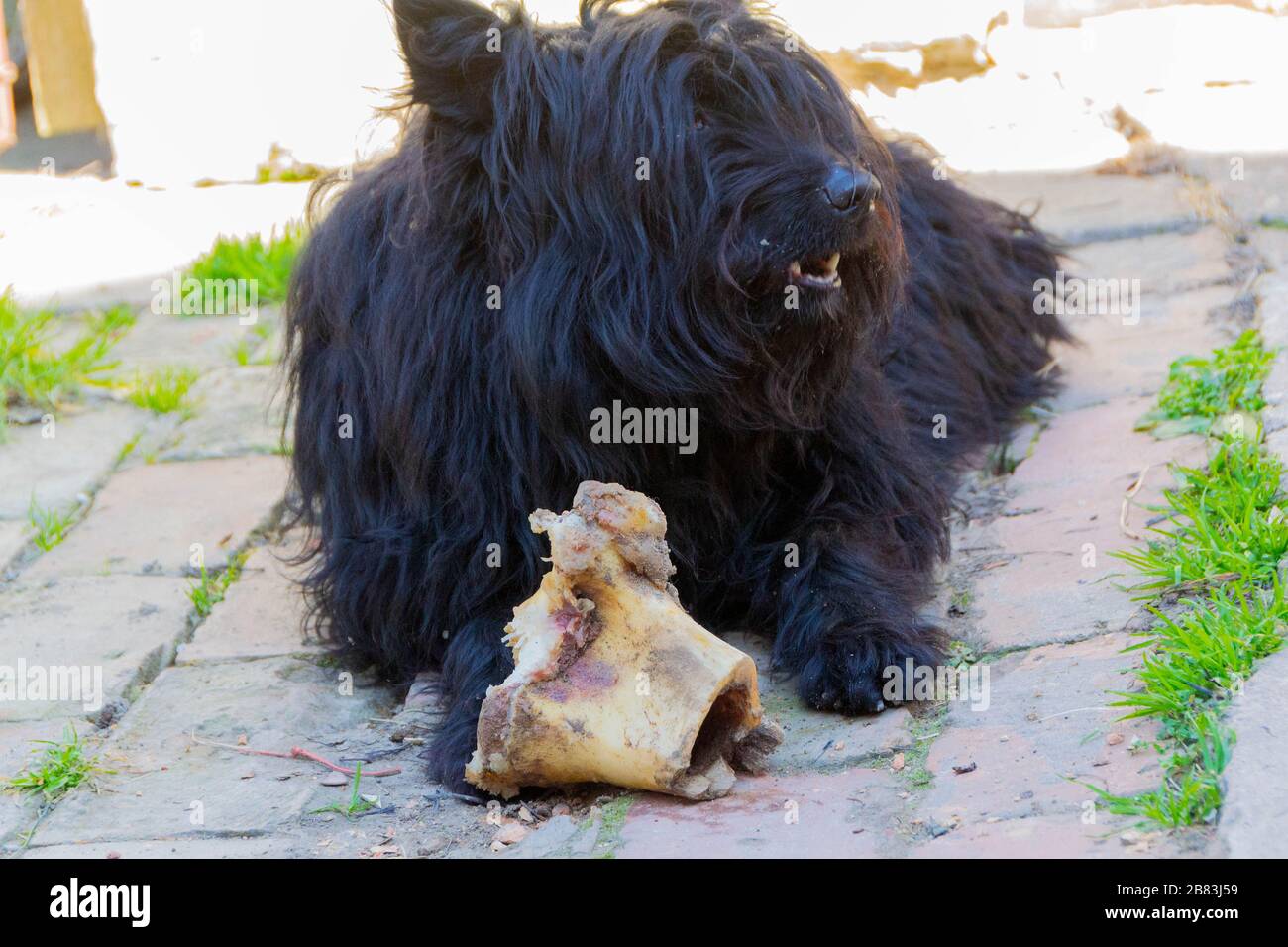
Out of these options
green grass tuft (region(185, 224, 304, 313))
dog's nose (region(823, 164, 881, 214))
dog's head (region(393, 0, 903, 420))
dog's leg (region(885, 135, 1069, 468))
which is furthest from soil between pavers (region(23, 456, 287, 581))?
dog's nose (region(823, 164, 881, 214))

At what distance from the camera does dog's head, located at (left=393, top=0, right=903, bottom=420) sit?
3.33 metres

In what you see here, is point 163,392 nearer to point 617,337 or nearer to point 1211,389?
point 617,337

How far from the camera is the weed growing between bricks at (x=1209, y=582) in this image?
265 centimetres

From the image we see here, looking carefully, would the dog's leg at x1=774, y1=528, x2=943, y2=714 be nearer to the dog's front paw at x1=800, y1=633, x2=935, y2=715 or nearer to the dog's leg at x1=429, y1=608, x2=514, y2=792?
the dog's front paw at x1=800, y1=633, x2=935, y2=715

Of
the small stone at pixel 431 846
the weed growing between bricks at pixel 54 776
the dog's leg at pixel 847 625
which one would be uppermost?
the dog's leg at pixel 847 625

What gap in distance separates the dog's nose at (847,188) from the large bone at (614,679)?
2.51 feet

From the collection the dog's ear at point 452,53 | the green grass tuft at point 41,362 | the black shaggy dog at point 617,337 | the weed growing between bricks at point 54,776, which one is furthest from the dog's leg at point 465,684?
the green grass tuft at point 41,362

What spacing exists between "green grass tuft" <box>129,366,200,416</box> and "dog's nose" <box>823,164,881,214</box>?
3.39m

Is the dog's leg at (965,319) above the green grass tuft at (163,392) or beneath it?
above

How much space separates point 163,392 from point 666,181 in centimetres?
319

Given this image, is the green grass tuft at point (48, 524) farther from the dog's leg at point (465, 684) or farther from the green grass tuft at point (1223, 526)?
the green grass tuft at point (1223, 526)
